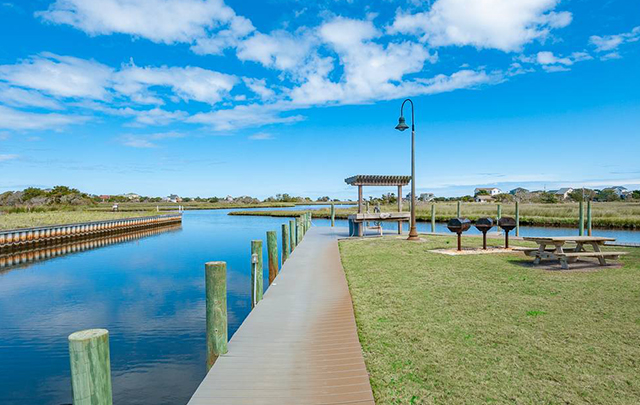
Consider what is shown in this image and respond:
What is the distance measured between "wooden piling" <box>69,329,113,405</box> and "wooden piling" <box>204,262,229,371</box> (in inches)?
80.0

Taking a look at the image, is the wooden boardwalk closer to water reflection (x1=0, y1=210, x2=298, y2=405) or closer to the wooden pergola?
water reflection (x1=0, y1=210, x2=298, y2=405)

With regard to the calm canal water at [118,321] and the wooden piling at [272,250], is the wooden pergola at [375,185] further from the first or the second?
the wooden piling at [272,250]

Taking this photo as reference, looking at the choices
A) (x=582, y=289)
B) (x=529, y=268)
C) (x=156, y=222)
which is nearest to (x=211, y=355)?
(x=582, y=289)

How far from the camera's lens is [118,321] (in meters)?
9.42

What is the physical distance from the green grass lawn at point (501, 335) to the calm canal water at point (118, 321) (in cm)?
330

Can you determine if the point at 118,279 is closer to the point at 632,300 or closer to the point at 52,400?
the point at 52,400

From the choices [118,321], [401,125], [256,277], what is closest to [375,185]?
[401,125]

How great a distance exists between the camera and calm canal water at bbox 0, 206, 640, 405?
609cm

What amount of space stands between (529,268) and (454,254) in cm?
259

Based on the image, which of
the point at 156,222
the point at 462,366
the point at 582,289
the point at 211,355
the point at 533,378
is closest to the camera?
the point at 533,378

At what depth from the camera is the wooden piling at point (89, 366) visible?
8.50 ft

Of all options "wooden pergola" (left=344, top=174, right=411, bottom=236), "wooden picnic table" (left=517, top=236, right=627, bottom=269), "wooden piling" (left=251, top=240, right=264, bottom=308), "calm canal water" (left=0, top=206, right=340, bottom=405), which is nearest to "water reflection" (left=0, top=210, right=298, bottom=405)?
"calm canal water" (left=0, top=206, right=340, bottom=405)

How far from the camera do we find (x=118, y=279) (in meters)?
15.0

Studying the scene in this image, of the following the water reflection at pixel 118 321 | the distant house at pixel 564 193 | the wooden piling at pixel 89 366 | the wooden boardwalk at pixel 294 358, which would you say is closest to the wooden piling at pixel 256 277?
the wooden boardwalk at pixel 294 358
